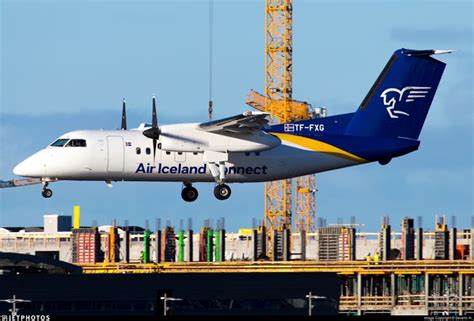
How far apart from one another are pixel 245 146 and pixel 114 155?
5471mm

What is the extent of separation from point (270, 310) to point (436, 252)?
26965mm

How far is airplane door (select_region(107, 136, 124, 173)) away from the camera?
5772 cm

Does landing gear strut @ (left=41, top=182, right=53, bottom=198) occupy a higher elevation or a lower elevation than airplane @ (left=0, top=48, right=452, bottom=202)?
→ lower

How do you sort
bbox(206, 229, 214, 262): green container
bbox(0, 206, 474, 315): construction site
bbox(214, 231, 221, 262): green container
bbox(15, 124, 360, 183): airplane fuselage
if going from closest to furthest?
bbox(15, 124, 360, 183): airplane fuselage, bbox(0, 206, 474, 315): construction site, bbox(206, 229, 214, 262): green container, bbox(214, 231, 221, 262): green container

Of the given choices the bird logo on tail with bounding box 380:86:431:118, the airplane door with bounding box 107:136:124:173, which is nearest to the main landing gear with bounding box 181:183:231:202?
the airplane door with bounding box 107:136:124:173

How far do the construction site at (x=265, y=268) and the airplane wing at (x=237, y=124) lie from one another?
6.79m

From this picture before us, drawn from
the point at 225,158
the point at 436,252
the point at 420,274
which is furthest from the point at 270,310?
the point at 436,252

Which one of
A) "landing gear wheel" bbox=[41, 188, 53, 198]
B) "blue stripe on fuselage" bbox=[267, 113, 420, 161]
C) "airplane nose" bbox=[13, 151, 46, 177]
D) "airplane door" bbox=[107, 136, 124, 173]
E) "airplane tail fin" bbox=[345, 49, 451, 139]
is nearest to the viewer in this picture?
"airplane door" bbox=[107, 136, 124, 173]

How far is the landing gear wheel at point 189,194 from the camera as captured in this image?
6069 centimetres

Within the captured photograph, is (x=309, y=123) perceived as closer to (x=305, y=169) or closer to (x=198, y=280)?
(x=305, y=169)

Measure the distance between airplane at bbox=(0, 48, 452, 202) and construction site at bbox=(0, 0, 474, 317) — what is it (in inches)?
169

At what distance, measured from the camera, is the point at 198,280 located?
61.0 m

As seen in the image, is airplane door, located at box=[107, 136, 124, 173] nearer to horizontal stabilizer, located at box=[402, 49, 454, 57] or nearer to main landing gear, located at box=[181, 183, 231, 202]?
main landing gear, located at box=[181, 183, 231, 202]

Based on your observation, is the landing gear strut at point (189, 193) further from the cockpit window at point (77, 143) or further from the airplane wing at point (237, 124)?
the cockpit window at point (77, 143)
